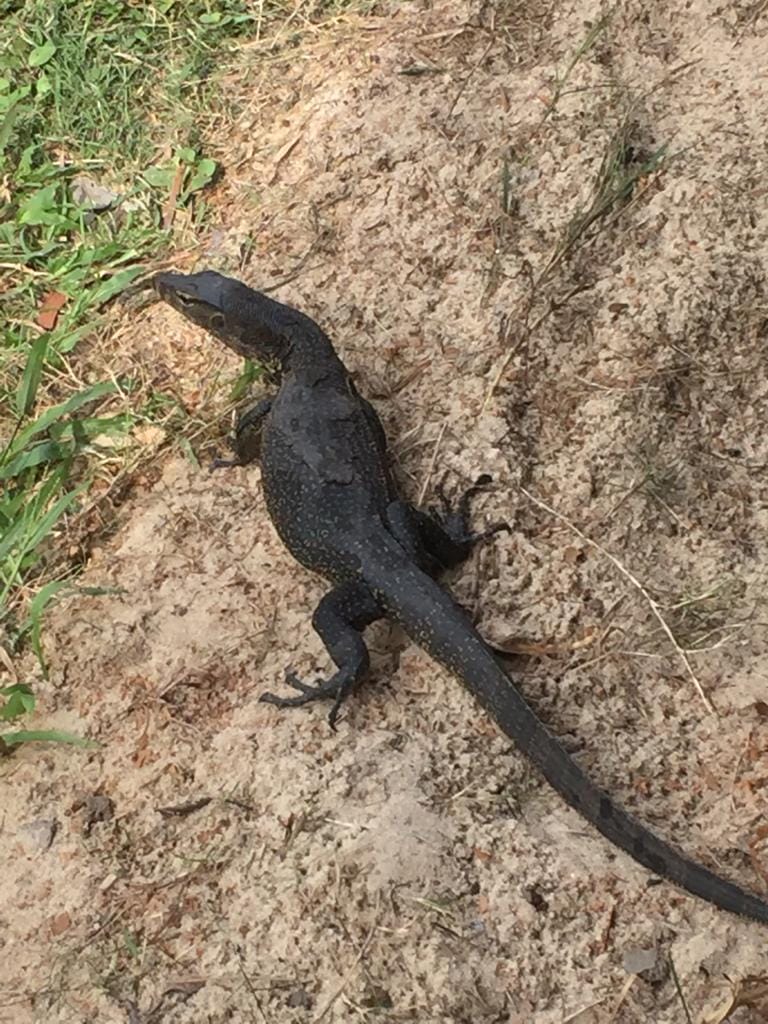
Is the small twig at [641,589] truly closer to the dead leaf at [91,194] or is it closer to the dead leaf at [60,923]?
the dead leaf at [60,923]

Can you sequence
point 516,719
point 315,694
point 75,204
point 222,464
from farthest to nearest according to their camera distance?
point 75,204
point 222,464
point 315,694
point 516,719

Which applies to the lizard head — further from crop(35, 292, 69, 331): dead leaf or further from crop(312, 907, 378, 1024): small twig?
crop(312, 907, 378, 1024): small twig

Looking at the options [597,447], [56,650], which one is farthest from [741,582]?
[56,650]

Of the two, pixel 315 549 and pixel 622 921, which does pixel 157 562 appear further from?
pixel 622 921

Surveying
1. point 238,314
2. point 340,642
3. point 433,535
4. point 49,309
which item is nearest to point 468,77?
point 238,314

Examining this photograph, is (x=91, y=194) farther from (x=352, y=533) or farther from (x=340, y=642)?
(x=340, y=642)

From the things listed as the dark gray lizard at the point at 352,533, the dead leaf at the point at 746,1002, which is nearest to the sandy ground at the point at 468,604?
the dead leaf at the point at 746,1002
